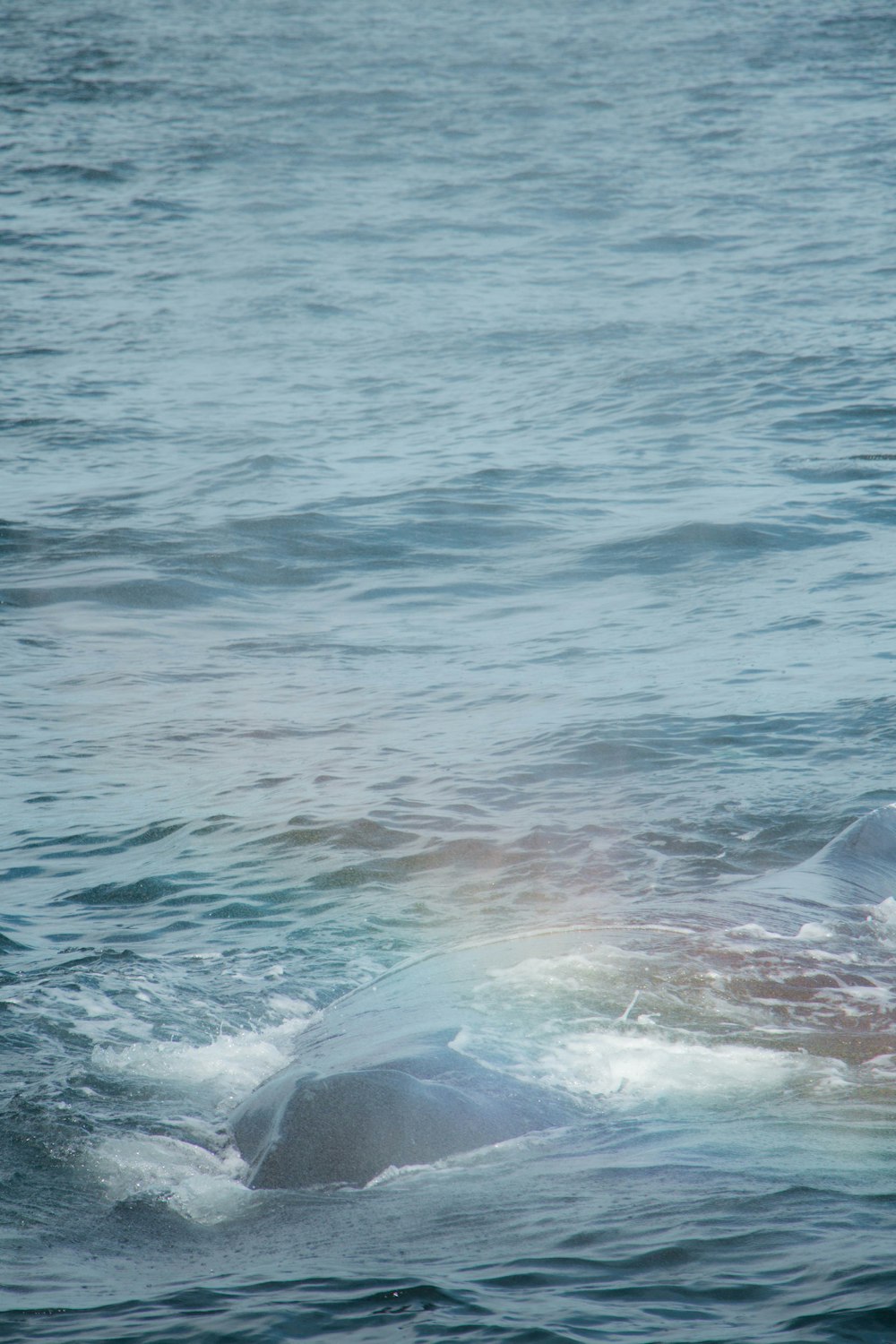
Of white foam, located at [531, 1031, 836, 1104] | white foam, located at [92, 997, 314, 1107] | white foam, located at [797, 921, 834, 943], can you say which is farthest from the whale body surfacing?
white foam, located at [797, 921, 834, 943]

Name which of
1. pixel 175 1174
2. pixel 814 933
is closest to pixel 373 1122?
pixel 175 1174

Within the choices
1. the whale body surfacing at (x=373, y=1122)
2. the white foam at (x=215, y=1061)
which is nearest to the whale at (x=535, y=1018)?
the whale body surfacing at (x=373, y=1122)

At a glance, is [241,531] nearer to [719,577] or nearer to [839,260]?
[719,577]

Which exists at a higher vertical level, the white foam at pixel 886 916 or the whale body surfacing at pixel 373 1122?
the whale body surfacing at pixel 373 1122

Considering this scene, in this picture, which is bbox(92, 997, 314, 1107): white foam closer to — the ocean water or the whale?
the ocean water

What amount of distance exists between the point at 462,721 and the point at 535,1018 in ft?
16.1

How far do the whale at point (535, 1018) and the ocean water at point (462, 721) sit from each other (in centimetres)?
4

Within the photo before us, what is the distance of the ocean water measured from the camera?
4.81m

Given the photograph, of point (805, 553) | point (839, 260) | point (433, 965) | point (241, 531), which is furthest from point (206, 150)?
point (433, 965)

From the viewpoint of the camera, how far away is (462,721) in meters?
11.3

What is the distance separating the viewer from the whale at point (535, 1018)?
5469mm

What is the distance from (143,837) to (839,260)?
2313cm

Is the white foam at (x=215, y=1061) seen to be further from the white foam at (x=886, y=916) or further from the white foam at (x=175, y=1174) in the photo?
the white foam at (x=886, y=916)

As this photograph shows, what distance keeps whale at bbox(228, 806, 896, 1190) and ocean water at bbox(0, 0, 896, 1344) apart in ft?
0.15
